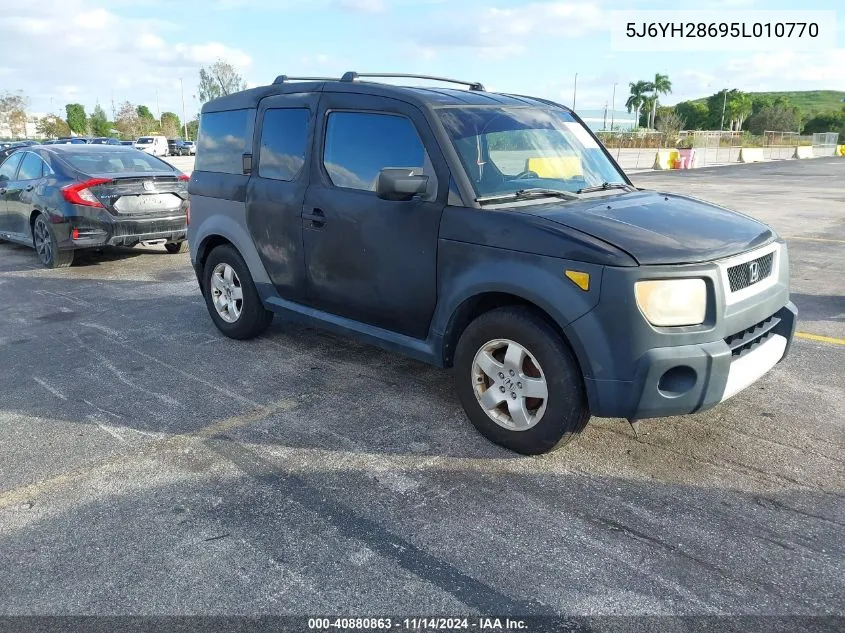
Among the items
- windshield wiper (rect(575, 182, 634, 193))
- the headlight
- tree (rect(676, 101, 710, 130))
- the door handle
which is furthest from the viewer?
tree (rect(676, 101, 710, 130))

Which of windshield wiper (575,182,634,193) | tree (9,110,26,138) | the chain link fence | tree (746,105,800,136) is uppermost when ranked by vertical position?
tree (746,105,800,136)

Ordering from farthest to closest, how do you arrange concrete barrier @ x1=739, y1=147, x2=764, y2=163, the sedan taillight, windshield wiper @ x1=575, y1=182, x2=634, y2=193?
concrete barrier @ x1=739, y1=147, x2=764, y2=163, the sedan taillight, windshield wiper @ x1=575, y1=182, x2=634, y2=193

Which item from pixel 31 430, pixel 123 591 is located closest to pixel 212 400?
pixel 31 430

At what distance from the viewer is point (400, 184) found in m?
3.83

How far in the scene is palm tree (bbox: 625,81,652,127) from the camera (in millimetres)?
115312

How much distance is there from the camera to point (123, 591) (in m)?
2.71

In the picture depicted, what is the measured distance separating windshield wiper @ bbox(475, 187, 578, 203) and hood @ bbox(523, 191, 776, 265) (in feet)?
0.43

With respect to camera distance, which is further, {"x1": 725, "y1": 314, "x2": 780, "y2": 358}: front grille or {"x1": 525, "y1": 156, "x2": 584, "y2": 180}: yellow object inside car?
{"x1": 525, "y1": 156, "x2": 584, "y2": 180}: yellow object inside car

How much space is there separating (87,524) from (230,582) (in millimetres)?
882

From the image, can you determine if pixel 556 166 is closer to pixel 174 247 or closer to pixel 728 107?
pixel 174 247

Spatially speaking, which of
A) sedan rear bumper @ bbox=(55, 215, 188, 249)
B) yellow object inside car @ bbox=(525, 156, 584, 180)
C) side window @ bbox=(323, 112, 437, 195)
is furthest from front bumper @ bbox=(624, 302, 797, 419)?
sedan rear bumper @ bbox=(55, 215, 188, 249)

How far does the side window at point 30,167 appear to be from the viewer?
31.3 ft

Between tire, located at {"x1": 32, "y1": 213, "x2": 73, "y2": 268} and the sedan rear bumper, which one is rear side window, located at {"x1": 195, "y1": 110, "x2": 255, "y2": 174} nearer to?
the sedan rear bumper

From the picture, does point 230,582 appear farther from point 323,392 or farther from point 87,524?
point 323,392
